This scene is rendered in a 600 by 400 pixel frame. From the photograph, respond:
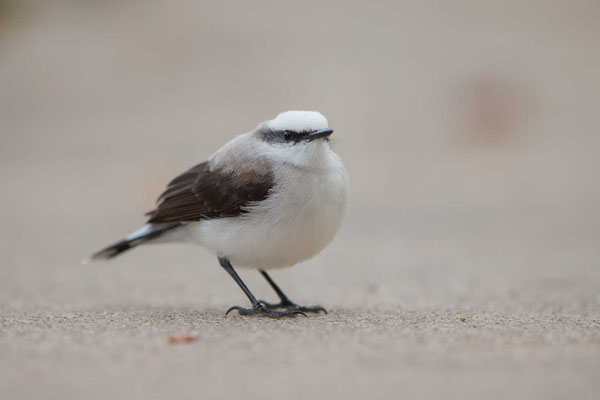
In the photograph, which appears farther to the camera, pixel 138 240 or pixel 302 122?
pixel 138 240

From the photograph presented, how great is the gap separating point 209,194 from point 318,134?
0.99 m

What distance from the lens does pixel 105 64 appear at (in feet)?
55.6

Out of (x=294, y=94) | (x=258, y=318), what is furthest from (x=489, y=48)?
(x=258, y=318)

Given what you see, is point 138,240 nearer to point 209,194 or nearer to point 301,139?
point 209,194

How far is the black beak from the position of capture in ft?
16.7

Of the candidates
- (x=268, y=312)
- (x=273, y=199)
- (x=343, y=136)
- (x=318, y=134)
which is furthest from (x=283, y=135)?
(x=343, y=136)

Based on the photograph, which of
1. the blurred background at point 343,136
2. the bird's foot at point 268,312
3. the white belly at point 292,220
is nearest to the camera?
the white belly at point 292,220

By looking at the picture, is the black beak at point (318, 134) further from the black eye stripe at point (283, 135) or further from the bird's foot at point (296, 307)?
the bird's foot at point (296, 307)

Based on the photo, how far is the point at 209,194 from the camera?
5.51 m

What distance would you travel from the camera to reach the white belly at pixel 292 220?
502cm

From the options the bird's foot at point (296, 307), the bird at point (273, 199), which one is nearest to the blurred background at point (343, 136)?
the bird's foot at point (296, 307)

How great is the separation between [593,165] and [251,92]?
7025 millimetres

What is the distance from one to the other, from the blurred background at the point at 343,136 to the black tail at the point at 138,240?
0.42 meters

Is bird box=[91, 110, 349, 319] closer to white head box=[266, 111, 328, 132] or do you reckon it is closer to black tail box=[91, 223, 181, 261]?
white head box=[266, 111, 328, 132]
